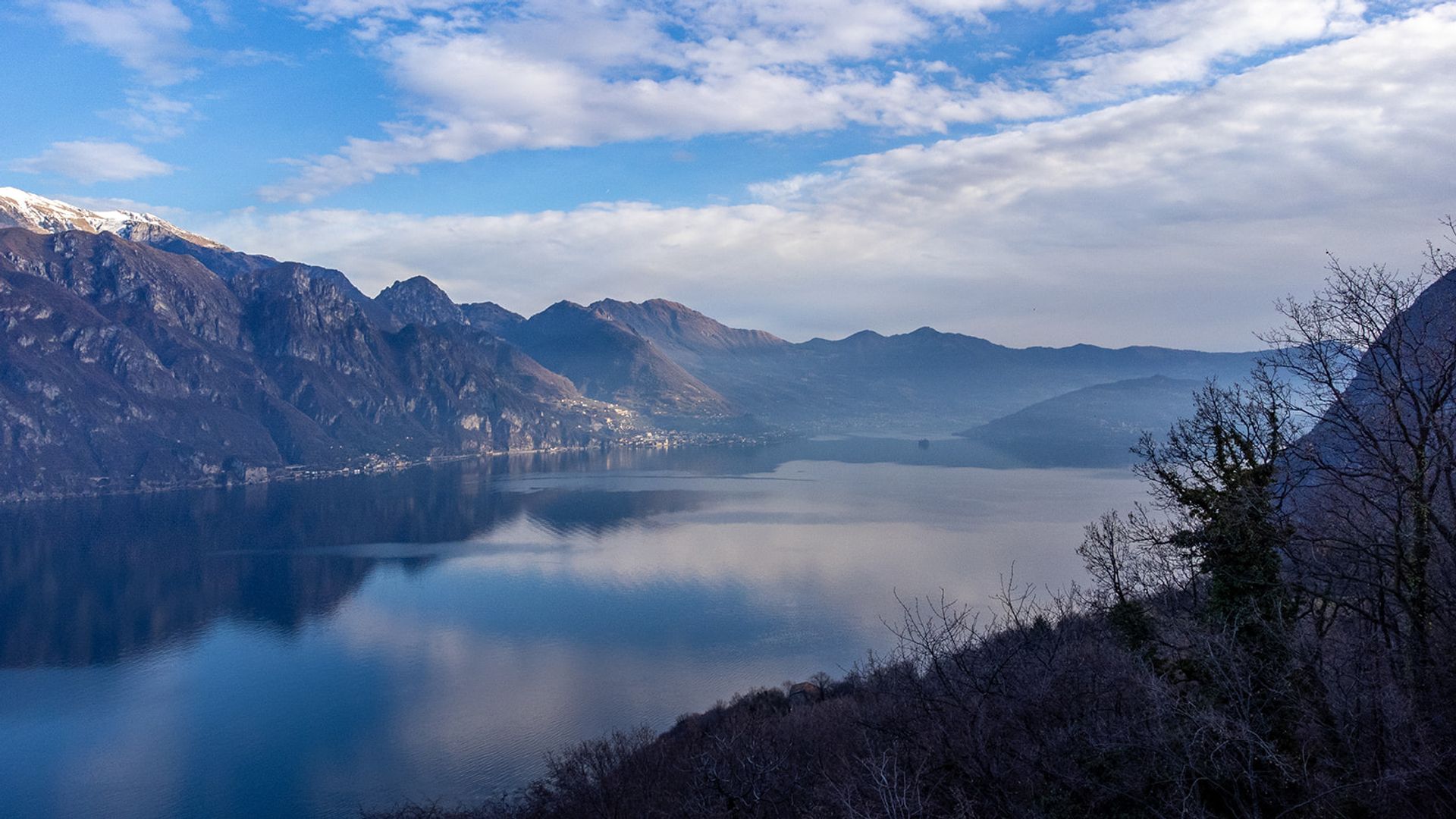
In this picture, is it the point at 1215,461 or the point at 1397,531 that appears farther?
the point at 1215,461

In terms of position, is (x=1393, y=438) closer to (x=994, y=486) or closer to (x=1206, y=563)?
(x=1206, y=563)

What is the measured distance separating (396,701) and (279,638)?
61.5 ft

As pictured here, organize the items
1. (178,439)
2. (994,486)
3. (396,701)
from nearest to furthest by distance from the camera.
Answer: (396,701) → (994,486) → (178,439)

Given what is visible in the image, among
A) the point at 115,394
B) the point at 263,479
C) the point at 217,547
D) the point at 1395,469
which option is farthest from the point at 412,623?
the point at 115,394

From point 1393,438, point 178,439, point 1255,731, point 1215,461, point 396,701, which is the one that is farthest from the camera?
point 178,439

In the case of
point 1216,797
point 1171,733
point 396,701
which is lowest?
point 396,701

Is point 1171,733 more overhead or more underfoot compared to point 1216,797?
more overhead

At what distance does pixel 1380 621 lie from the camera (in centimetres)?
1066

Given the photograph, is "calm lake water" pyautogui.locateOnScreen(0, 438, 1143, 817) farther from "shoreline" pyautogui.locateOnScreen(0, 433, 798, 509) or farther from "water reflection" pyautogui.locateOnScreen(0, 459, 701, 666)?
"shoreline" pyautogui.locateOnScreen(0, 433, 798, 509)

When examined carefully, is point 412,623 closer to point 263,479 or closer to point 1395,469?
point 1395,469

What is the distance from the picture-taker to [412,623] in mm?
60438

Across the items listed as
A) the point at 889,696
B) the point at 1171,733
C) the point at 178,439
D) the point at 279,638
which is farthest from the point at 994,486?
the point at 178,439

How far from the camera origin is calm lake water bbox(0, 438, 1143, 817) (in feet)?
122

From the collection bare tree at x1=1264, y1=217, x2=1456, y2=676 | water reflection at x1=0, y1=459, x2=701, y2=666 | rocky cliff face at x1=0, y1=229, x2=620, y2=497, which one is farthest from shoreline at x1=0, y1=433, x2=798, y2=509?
bare tree at x1=1264, y1=217, x2=1456, y2=676
